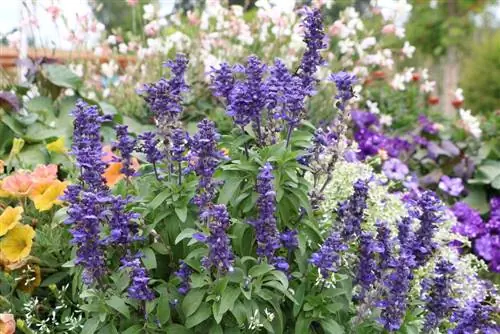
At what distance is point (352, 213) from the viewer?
6.15 feet

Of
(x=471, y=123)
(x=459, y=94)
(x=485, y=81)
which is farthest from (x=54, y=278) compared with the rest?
(x=485, y=81)

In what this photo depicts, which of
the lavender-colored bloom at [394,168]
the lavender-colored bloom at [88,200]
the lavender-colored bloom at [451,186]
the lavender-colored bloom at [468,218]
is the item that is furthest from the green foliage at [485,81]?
the lavender-colored bloom at [88,200]

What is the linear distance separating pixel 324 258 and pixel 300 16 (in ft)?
12.1

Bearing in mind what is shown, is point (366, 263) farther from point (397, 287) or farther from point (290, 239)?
point (290, 239)

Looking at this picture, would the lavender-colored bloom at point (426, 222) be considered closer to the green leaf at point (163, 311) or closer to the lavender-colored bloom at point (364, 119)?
the green leaf at point (163, 311)

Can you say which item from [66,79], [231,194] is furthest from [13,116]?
[231,194]

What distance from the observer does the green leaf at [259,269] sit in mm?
1798

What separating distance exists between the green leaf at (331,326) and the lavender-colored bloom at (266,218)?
0.82 ft

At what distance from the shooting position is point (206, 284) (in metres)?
1.82

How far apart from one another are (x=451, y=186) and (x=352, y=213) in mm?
2609

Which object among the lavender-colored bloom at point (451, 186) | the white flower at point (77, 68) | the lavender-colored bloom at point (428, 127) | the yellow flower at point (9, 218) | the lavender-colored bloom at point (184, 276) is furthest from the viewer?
the lavender-colored bloom at point (428, 127)

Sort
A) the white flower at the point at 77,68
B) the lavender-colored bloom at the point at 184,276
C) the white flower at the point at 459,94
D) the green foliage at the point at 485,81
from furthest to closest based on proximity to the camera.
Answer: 1. the green foliage at the point at 485,81
2. the white flower at the point at 459,94
3. the white flower at the point at 77,68
4. the lavender-colored bloom at the point at 184,276

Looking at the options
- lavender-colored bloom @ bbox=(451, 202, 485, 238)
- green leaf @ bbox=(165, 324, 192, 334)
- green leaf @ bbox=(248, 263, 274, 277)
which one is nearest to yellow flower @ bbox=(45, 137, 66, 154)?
green leaf @ bbox=(165, 324, 192, 334)

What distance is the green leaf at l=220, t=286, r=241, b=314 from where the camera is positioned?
5.68ft
